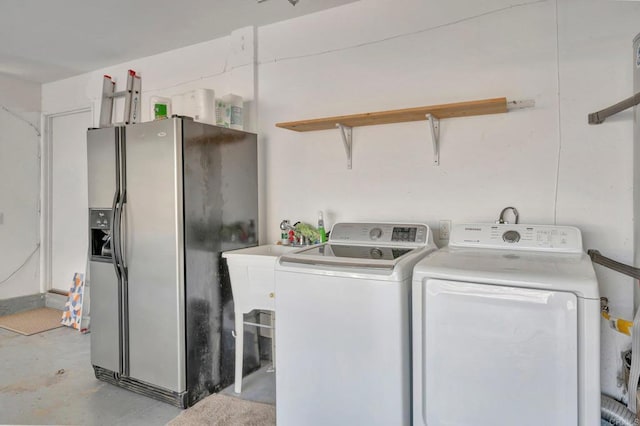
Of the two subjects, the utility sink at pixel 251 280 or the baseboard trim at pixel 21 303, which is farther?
the baseboard trim at pixel 21 303

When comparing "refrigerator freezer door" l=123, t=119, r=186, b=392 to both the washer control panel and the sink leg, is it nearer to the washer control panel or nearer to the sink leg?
the sink leg

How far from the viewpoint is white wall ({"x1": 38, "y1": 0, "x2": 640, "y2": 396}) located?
2.03 m

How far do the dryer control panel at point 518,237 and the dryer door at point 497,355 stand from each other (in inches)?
23.1

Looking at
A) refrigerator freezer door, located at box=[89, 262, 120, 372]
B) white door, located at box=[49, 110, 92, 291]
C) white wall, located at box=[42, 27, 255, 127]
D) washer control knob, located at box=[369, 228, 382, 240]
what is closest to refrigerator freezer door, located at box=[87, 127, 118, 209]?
refrigerator freezer door, located at box=[89, 262, 120, 372]

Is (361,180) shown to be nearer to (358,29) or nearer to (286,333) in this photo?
(358,29)

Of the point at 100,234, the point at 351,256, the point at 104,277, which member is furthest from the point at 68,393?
the point at 351,256

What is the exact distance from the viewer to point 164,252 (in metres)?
2.39

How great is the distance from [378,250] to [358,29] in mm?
1518

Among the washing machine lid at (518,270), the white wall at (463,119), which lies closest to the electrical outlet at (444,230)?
the white wall at (463,119)

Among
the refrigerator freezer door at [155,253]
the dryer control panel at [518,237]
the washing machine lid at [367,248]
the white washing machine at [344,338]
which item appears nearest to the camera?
the white washing machine at [344,338]

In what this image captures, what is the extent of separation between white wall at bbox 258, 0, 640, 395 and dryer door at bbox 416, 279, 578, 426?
0.84m

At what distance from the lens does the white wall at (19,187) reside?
4258 millimetres

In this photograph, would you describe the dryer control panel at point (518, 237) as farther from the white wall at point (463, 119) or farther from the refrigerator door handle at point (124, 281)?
Result: the refrigerator door handle at point (124, 281)

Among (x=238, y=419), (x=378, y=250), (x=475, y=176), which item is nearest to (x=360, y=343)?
(x=378, y=250)
